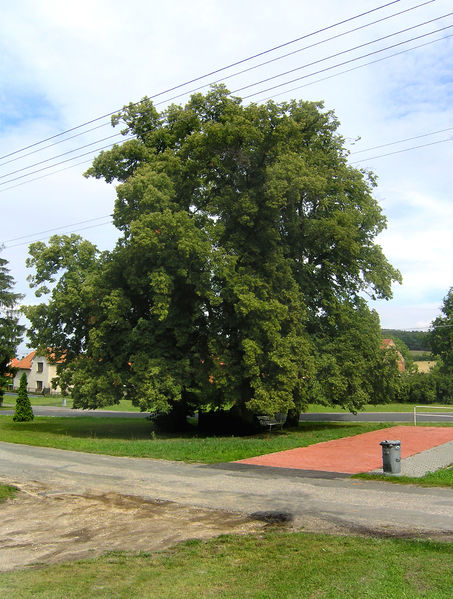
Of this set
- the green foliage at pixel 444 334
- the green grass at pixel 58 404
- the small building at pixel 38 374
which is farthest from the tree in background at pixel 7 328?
the green foliage at pixel 444 334

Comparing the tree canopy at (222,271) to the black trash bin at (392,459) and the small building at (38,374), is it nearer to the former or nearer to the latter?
the black trash bin at (392,459)

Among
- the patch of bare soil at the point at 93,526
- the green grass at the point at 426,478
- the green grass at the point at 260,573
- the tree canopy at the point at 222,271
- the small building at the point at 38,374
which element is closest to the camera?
the green grass at the point at 260,573

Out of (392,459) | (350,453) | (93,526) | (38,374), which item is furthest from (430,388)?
(38,374)

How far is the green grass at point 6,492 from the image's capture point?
1148 centimetres

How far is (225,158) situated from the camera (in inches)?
947

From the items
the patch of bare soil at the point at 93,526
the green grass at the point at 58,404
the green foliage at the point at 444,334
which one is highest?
the green foliage at the point at 444,334

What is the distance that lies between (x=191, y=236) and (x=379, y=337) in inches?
455

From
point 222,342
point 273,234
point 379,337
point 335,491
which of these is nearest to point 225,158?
point 273,234

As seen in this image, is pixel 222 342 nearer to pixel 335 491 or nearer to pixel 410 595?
pixel 335 491

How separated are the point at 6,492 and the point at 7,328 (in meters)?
37.8

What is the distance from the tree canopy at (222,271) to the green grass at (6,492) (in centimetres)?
903

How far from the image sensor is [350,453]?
17438 mm

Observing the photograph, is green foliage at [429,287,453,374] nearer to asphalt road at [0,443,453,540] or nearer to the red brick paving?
the red brick paving

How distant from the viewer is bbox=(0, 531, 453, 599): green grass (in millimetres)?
5621
